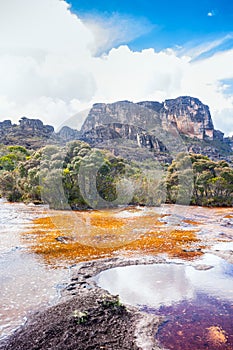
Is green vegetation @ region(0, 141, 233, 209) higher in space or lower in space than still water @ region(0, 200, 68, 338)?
→ higher

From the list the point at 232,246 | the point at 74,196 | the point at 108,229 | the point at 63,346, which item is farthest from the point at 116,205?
the point at 63,346

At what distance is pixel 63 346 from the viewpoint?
19.5 feet

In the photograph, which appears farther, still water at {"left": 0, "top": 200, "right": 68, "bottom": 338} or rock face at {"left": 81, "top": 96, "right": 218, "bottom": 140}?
rock face at {"left": 81, "top": 96, "right": 218, "bottom": 140}

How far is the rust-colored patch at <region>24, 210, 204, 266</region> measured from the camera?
14.2 metres

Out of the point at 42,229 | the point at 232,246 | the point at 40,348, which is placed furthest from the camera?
the point at 42,229

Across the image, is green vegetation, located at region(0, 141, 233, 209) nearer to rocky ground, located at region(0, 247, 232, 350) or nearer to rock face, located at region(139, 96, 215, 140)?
rocky ground, located at region(0, 247, 232, 350)

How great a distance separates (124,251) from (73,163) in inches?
1035

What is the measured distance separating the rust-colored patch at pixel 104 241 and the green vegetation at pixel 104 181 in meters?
14.6

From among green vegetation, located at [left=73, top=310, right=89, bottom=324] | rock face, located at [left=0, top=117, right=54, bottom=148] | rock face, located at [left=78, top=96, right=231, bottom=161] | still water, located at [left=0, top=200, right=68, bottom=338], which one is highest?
rock face, located at [left=0, top=117, right=54, bottom=148]

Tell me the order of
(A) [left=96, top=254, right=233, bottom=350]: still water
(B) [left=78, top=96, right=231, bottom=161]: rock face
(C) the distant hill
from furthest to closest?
(C) the distant hill, (B) [left=78, top=96, right=231, bottom=161]: rock face, (A) [left=96, top=254, right=233, bottom=350]: still water

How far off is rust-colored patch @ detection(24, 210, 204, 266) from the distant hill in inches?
487

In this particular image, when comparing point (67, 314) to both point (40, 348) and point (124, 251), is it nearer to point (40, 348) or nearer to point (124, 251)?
point (40, 348)

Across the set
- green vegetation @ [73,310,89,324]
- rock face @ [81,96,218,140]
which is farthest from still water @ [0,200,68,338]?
rock face @ [81,96,218,140]

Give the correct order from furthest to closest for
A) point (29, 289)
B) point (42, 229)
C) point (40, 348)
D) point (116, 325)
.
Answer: point (42, 229), point (29, 289), point (116, 325), point (40, 348)
